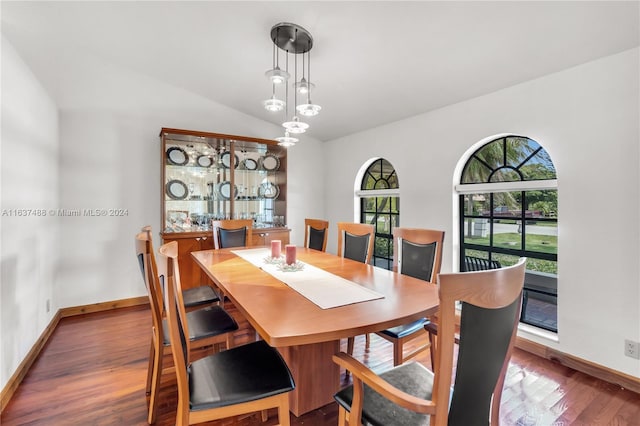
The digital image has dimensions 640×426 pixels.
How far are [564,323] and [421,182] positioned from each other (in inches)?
69.1

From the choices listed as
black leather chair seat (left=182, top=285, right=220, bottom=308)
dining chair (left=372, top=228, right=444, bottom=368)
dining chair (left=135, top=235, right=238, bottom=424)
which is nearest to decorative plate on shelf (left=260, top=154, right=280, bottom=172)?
black leather chair seat (left=182, top=285, right=220, bottom=308)

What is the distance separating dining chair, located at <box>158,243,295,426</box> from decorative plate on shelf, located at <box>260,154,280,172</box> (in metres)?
3.09

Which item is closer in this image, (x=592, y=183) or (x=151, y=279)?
(x=151, y=279)

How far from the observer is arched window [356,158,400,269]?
3998 mm

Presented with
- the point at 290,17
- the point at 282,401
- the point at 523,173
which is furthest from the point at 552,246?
the point at 290,17

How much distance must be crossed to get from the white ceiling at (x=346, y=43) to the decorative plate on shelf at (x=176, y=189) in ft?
3.99

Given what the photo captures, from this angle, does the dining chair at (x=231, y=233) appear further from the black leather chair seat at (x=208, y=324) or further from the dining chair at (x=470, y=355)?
the dining chair at (x=470, y=355)

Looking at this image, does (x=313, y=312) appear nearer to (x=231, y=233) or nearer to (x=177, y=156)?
(x=231, y=233)

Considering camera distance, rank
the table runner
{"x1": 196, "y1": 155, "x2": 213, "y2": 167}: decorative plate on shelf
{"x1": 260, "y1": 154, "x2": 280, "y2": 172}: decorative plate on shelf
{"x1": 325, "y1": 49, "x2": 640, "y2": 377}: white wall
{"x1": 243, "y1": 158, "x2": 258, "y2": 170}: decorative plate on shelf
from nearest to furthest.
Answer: the table runner < {"x1": 325, "y1": 49, "x2": 640, "y2": 377}: white wall < {"x1": 196, "y1": 155, "x2": 213, "y2": 167}: decorative plate on shelf < {"x1": 243, "y1": 158, "x2": 258, "y2": 170}: decorative plate on shelf < {"x1": 260, "y1": 154, "x2": 280, "y2": 172}: decorative plate on shelf

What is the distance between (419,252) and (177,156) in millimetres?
3096

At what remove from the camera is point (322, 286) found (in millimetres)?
1664

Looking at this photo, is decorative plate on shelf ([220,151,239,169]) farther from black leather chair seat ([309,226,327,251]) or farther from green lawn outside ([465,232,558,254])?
green lawn outside ([465,232,558,254])

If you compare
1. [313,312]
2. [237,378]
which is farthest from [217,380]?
[313,312]

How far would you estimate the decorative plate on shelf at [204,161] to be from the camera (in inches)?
155
